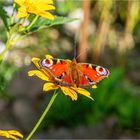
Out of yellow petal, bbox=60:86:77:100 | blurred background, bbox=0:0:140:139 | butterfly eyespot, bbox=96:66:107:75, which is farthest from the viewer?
blurred background, bbox=0:0:140:139

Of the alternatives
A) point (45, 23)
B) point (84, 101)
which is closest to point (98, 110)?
point (84, 101)

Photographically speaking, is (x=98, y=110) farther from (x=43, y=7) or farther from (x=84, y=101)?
(x=43, y=7)

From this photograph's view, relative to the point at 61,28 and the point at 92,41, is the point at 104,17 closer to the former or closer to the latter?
the point at 92,41

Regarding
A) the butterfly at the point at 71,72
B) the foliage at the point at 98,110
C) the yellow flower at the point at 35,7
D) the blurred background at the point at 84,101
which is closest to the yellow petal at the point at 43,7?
the yellow flower at the point at 35,7

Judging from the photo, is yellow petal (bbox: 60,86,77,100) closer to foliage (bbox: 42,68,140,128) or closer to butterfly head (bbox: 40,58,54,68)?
butterfly head (bbox: 40,58,54,68)

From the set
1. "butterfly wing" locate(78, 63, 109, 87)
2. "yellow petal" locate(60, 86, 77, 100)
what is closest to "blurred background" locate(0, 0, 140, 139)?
"butterfly wing" locate(78, 63, 109, 87)

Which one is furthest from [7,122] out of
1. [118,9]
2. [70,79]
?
[70,79]
